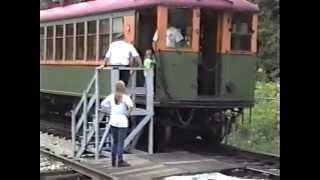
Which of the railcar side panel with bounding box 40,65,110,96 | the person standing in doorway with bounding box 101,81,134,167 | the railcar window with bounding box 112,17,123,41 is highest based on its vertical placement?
the railcar window with bounding box 112,17,123,41

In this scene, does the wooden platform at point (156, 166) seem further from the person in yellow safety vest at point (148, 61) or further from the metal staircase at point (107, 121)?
the person in yellow safety vest at point (148, 61)

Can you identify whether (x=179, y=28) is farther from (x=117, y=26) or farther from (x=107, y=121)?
(x=107, y=121)

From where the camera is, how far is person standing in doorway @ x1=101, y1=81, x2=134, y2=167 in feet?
23.8

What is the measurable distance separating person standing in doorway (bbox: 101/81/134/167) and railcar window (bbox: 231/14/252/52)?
120 inches

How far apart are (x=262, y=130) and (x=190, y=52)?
4.88m

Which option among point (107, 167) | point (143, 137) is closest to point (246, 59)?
point (143, 137)

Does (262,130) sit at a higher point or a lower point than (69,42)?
lower

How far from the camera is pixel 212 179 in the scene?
21.7 ft

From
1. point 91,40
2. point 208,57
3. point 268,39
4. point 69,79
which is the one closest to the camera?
point 208,57

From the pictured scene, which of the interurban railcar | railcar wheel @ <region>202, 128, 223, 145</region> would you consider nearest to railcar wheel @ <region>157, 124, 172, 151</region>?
Answer: the interurban railcar

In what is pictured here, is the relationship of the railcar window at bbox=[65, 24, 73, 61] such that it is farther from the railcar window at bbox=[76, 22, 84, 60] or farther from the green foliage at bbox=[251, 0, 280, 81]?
the green foliage at bbox=[251, 0, 280, 81]

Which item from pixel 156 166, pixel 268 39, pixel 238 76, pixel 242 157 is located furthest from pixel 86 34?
pixel 268 39

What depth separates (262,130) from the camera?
530 inches
